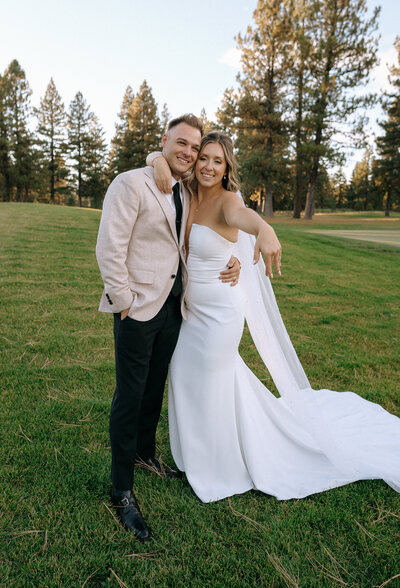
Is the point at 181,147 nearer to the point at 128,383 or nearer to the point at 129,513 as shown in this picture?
the point at 128,383

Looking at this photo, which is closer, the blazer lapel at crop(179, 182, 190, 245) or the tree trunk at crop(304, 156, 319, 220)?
the blazer lapel at crop(179, 182, 190, 245)

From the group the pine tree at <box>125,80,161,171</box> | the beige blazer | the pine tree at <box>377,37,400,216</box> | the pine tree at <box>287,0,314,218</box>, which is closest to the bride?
the beige blazer

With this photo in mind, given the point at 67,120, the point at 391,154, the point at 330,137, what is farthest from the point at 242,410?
the point at 67,120

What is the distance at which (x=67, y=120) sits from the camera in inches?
2013

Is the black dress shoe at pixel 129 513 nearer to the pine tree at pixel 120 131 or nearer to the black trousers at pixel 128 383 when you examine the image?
the black trousers at pixel 128 383

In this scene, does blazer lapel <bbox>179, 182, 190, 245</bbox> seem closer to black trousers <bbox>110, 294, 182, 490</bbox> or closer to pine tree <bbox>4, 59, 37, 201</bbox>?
black trousers <bbox>110, 294, 182, 490</bbox>

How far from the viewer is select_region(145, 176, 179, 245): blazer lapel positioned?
2.45 meters

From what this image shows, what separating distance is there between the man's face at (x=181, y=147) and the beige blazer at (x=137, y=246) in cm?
18

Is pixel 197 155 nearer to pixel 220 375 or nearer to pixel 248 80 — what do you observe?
pixel 220 375

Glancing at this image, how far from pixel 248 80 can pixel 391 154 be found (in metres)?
17.3

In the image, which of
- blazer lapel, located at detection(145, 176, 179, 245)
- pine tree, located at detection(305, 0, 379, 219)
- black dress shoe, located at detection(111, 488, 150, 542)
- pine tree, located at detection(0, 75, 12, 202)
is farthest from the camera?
pine tree, located at detection(0, 75, 12, 202)

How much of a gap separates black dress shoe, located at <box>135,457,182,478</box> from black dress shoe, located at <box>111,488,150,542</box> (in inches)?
16.1

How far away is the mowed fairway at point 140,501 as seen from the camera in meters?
2.10

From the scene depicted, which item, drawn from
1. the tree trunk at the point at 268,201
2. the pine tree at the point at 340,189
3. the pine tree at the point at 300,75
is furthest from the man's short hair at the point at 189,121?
the pine tree at the point at 340,189
